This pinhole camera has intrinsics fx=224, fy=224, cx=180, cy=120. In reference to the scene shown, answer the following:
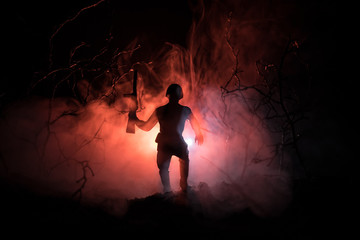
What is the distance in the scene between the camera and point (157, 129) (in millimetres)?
5609

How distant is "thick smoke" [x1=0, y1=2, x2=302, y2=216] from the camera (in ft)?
15.9

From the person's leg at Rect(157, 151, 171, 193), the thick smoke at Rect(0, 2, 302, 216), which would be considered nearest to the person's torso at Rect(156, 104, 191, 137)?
the person's leg at Rect(157, 151, 171, 193)

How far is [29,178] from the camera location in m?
4.53

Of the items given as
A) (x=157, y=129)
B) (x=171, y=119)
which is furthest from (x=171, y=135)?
(x=157, y=129)

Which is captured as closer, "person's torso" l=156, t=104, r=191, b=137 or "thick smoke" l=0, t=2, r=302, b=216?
"person's torso" l=156, t=104, r=191, b=137

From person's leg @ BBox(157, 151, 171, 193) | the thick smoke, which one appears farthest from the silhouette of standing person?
the thick smoke

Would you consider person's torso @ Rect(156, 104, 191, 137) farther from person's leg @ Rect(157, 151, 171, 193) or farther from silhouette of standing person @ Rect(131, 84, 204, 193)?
person's leg @ Rect(157, 151, 171, 193)

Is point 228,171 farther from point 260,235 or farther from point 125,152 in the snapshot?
point 260,235

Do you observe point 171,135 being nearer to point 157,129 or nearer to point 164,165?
point 164,165

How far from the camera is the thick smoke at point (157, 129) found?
4.84m

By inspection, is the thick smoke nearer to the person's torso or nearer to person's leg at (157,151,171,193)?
person's leg at (157,151,171,193)

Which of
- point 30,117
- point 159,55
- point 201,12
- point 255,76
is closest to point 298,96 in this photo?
point 255,76

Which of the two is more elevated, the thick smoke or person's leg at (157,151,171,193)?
the thick smoke

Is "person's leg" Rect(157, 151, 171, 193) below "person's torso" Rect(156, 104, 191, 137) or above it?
below
